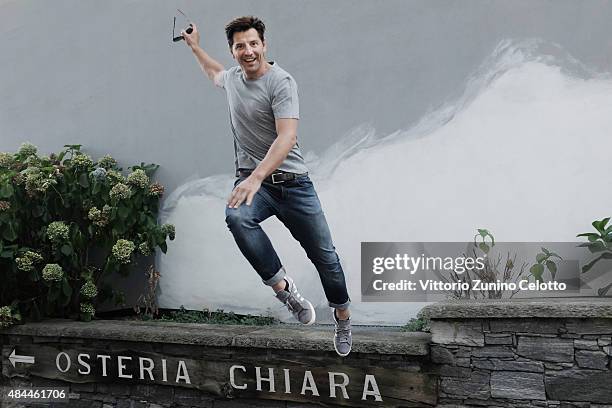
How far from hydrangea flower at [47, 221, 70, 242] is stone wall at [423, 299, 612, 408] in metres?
2.48

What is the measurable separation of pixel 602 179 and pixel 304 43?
198 centimetres

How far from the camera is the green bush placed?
4.71 m

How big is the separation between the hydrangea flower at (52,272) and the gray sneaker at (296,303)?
1.77 meters

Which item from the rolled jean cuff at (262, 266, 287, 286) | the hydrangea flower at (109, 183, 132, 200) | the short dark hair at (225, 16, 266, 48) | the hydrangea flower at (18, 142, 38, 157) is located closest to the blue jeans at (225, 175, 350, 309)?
the rolled jean cuff at (262, 266, 287, 286)

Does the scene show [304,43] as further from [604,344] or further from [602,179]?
[604,344]

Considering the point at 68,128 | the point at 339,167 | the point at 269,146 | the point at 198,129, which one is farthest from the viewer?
the point at 68,128

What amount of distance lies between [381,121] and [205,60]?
44.9 inches

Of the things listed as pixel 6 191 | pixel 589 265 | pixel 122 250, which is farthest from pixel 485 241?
pixel 6 191

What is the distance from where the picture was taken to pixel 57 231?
4.68m

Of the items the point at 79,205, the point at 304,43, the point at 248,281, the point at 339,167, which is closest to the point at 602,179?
the point at 339,167

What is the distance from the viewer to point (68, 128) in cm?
526

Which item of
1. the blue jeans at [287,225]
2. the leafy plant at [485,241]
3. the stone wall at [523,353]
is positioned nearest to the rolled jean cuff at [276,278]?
the blue jeans at [287,225]

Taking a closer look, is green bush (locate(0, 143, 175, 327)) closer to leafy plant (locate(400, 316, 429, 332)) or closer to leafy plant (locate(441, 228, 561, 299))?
leafy plant (locate(400, 316, 429, 332))

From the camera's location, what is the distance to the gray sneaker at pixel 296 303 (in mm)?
3541
